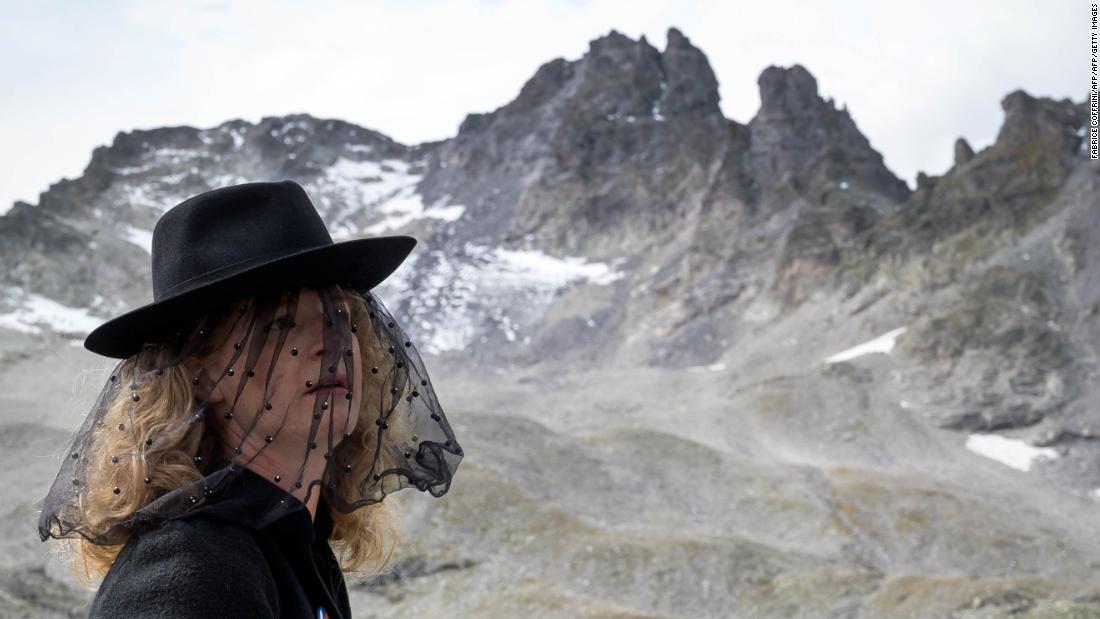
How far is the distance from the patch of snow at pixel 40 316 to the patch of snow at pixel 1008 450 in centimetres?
8704

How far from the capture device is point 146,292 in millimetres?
136000

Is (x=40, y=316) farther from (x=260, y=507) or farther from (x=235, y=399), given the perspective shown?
(x=260, y=507)

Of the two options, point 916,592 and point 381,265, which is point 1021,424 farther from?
point 381,265

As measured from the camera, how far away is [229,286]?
3.18 metres

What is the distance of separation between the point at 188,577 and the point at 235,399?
0.68 meters

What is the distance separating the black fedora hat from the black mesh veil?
7 cm

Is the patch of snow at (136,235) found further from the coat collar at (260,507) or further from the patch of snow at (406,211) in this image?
the coat collar at (260,507)

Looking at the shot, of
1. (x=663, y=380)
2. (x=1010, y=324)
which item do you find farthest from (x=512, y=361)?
(x=1010, y=324)

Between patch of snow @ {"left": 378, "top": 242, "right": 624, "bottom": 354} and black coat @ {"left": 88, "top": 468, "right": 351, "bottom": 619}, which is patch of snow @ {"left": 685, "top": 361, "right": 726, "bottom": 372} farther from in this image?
black coat @ {"left": 88, "top": 468, "right": 351, "bottom": 619}

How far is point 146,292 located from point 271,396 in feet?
464

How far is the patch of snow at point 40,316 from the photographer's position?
11300 cm

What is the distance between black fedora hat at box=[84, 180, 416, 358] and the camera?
10.5ft

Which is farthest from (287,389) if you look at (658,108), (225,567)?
(658,108)

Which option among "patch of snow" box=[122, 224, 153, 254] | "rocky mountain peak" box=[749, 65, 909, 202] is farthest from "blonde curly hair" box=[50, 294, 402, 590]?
"patch of snow" box=[122, 224, 153, 254]
